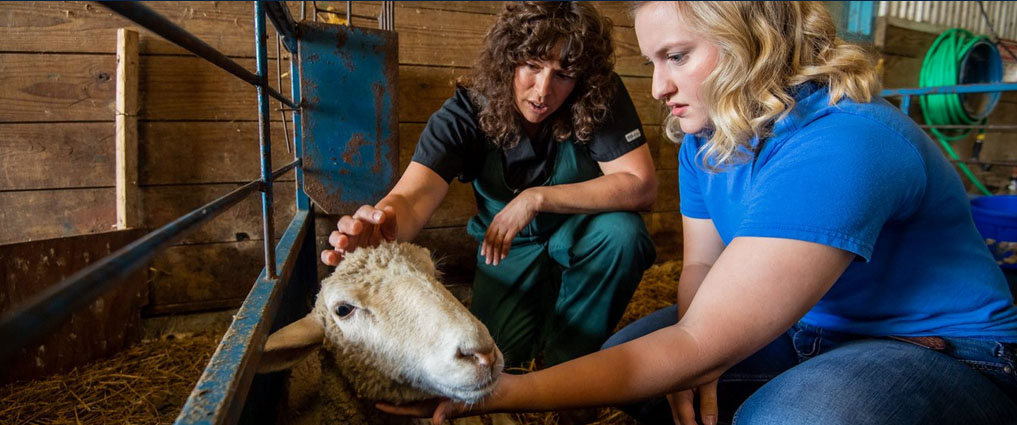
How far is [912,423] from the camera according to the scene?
1.01 metres

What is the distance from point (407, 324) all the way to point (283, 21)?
4.95ft

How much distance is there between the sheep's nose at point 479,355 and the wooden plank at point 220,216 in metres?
2.10

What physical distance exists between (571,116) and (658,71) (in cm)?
98

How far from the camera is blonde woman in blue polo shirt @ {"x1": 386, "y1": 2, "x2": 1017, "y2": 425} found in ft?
3.31

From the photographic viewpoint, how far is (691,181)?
1.60 m

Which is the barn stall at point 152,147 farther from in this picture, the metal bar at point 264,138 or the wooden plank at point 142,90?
the metal bar at point 264,138

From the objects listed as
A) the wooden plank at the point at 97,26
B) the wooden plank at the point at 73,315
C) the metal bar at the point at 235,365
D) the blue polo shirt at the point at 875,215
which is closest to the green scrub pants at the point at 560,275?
the blue polo shirt at the point at 875,215

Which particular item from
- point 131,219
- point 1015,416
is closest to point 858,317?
point 1015,416

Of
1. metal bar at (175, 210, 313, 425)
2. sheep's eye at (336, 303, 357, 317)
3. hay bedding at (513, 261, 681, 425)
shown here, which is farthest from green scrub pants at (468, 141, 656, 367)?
metal bar at (175, 210, 313, 425)

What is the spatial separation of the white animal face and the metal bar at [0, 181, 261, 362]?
605mm

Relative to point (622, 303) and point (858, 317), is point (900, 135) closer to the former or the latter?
point (858, 317)

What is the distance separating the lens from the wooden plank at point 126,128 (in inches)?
99.2

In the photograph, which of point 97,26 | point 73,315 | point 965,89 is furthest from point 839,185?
point 965,89

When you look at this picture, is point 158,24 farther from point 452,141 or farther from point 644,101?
point 644,101
